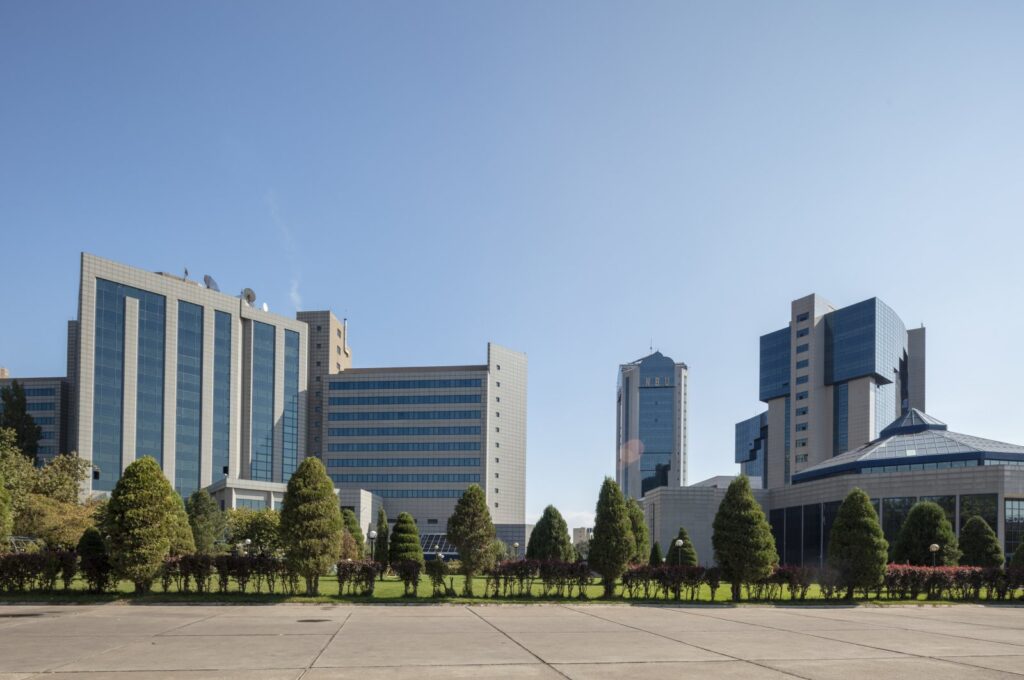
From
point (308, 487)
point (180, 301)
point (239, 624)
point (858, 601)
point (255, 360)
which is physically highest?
point (180, 301)

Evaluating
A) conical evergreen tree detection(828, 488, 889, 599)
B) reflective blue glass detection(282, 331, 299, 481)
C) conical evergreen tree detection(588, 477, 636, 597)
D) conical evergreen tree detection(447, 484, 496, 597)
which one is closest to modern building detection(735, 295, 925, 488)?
reflective blue glass detection(282, 331, 299, 481)

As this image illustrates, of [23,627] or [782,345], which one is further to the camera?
[782,345]

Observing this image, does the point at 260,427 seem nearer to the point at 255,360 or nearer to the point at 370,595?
the point at 255,360

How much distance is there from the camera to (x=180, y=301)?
100688 millimetres

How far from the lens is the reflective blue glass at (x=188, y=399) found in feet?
323

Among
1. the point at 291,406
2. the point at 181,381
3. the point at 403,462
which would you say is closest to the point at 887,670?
the point at 181,381

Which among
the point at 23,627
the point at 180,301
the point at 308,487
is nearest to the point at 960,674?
the point at 23,627

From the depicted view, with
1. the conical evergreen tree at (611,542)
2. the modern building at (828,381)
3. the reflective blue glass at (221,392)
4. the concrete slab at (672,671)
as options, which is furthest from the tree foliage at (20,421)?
the modern building at (828,381)

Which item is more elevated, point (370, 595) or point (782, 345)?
point (782, 345)

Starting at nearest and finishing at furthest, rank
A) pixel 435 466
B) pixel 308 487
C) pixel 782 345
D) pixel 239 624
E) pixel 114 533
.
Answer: pixel 239 624 < pixel 114 533 < pixel 308 487 < pixel 435 466 < pixel 782 345

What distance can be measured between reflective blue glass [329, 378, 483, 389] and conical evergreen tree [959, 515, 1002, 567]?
79.1m

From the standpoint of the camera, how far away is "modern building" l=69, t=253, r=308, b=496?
302ft

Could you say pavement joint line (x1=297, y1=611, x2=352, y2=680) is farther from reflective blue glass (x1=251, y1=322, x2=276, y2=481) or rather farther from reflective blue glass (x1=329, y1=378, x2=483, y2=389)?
reflective blue glass (x1=329, y1=378, x2=483, y2=389)

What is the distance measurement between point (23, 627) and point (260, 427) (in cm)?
9331
